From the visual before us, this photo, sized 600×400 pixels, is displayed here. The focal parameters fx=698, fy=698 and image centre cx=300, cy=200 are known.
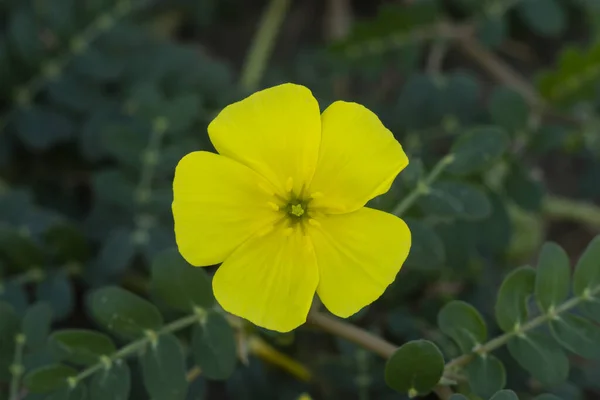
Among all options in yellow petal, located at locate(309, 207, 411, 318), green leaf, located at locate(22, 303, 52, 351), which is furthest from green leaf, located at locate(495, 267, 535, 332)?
green leaf, located at locate(22, 303, 52, 351)

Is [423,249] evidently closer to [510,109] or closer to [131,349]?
[131,349]

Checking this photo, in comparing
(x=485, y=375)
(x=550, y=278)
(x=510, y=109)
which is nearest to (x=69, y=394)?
Result: (x=485, y=375)

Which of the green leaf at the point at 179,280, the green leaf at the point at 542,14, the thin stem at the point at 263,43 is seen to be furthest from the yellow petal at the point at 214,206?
the green leaf at the point at 542,14

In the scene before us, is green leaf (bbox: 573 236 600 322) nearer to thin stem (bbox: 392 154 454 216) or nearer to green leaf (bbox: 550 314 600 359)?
green leaf (bbox: 550 314 600 359)

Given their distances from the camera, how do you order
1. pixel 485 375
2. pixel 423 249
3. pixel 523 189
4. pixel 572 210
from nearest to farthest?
pixel 485 375 < pixel 423 249 < pixel 523 189 < pixel 572 210

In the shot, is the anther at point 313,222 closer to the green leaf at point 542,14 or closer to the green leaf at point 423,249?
the green leaf at point 423,249

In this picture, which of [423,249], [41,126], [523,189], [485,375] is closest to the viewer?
[485,375]
